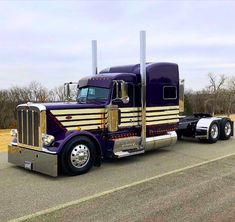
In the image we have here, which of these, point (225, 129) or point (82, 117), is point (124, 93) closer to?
point (82, 117)

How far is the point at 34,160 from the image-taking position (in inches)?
321

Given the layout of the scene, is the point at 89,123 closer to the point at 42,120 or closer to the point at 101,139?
the point at 101,139

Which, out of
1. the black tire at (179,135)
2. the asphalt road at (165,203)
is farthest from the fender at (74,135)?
Result: the black tire at (179,135)

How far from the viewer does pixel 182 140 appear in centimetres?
1404

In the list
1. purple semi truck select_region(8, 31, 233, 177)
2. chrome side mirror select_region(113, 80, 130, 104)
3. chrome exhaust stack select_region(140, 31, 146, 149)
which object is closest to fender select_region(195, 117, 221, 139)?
purple semi truck select_region(8, 31, 233, 177)

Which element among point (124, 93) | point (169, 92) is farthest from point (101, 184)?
point (169, 92)

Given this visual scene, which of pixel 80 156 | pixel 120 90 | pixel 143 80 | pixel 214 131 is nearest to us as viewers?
pixel 80 156

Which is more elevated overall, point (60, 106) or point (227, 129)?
point (60, 106)

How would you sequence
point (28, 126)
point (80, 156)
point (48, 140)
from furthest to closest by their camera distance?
point (28, 126)
point (80, 156)
point (48, 140)

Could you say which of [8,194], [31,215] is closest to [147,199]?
[31,215]

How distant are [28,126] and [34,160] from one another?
89 cm

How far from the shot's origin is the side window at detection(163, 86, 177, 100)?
1106 cm

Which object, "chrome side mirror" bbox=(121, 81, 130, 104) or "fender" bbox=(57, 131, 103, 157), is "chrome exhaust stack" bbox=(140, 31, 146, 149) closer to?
"chrome side mirror" bbox=(121, 81, 130, 104)

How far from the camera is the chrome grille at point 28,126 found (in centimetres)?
829
